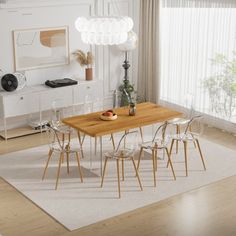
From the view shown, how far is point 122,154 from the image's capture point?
646 centimetres

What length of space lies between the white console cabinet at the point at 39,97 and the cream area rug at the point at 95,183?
2.48 feet

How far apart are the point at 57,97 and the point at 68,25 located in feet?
4.05

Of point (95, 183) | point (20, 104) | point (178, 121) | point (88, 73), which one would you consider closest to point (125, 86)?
point (88, 73)

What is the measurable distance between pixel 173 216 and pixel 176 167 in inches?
54.4

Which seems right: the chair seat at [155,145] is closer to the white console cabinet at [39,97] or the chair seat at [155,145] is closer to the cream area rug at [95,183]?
the cream area rug at [95,183]

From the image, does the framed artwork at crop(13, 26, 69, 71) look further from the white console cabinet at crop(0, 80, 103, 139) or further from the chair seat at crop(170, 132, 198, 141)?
the chair seat at crop(170, 132, 198, 141)

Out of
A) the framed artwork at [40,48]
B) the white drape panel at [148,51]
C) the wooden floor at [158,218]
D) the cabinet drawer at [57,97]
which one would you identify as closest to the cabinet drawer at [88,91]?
the cabinet drawer at [57,97]

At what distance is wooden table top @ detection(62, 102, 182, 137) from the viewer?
6.62m

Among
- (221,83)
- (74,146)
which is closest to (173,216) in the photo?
(74,146)

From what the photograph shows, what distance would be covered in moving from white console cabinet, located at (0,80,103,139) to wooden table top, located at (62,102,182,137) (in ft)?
4.89

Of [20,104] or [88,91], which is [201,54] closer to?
[88,91]

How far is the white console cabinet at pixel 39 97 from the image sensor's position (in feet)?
26.9

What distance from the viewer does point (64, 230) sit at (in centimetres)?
561

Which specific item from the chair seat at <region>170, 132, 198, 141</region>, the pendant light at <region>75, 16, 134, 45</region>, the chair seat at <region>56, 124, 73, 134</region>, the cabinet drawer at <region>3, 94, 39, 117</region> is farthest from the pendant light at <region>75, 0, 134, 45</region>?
the cabinet drawer at <region>3, 94, 39, 117</region>
